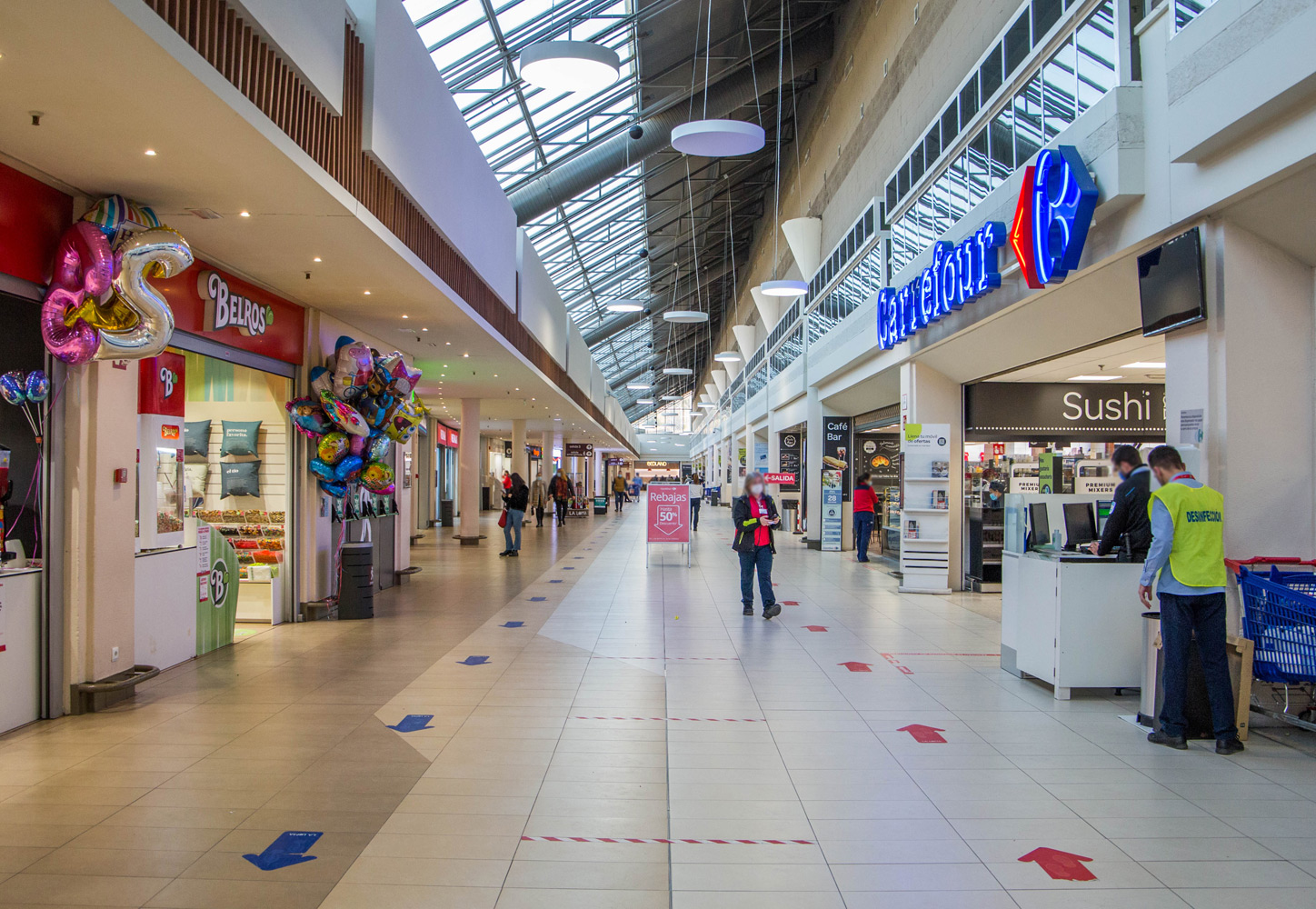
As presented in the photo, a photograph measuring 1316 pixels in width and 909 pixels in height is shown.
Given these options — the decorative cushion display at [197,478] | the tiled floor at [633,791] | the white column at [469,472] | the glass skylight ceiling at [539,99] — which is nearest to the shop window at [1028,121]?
the tiled floor at [633,791]

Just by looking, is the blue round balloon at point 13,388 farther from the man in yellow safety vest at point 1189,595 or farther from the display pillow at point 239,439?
the man in yellow safety vest at point 1189,595

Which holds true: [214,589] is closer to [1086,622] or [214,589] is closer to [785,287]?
[1086,622]

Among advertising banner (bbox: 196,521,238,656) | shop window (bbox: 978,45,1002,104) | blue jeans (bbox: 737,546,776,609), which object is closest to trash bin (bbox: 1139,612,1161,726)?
blue jeans (bbox: 737,546,776,609)

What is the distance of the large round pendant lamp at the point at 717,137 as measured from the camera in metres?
9.63

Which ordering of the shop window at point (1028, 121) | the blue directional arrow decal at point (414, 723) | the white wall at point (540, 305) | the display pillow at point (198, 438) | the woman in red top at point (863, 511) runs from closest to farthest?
1. the blue directional arrow decal at point (414, 723)
2. the shop window at point (1028, 121)
3. the display pillow at point (198, 438)
4. the white wall at point (540, 305)
5. the woman in red top at point (863, 511)

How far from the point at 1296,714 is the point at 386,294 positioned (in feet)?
24.7

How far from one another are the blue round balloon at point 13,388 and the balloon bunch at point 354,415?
10.7ft

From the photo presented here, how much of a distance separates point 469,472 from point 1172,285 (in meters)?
13.7

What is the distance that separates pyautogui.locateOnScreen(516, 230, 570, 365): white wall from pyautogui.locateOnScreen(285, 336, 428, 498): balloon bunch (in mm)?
3940

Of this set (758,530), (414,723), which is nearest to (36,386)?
(414,723)

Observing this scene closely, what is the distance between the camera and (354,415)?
8.23 m

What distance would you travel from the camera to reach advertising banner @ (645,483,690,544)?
1370 centimetres

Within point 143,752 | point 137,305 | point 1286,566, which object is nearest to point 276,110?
point 137,305

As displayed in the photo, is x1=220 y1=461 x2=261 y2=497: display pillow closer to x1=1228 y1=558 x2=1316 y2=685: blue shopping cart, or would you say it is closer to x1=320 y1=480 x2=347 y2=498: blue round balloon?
x1=320 y1=480 x2=347 y2=498: blue round balloon
